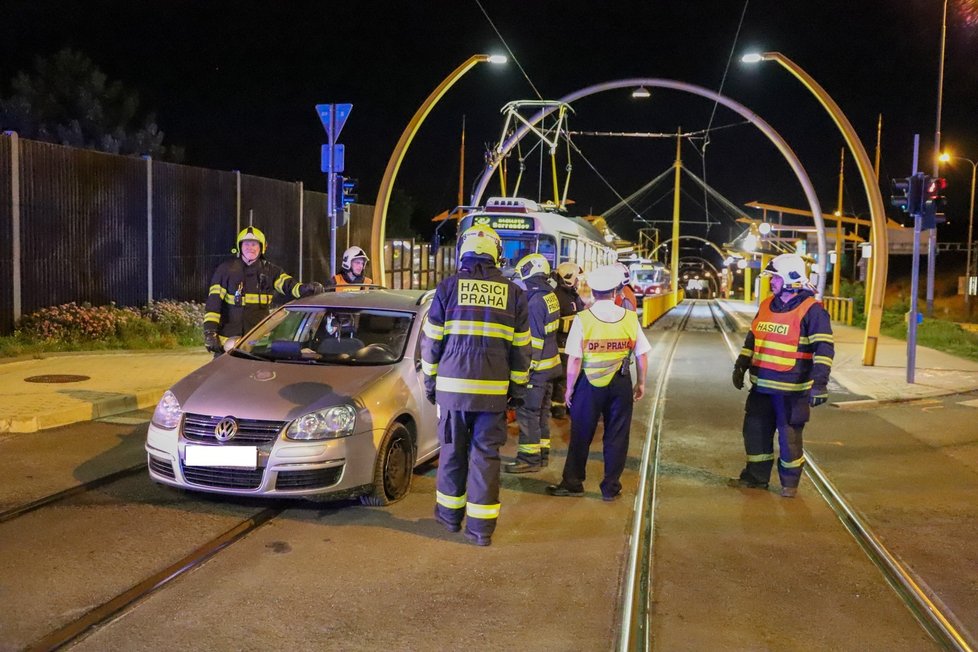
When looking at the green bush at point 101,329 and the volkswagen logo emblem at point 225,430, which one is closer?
the volkswagen logo emblem at point 225,430

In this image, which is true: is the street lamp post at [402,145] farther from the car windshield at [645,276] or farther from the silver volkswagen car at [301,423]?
the car windshield at [645,276]

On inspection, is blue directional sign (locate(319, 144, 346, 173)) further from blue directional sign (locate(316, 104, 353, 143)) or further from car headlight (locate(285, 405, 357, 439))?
car headlight (locate(285, 405, 357, 439))

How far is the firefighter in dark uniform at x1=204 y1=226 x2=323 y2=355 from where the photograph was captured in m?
8.96

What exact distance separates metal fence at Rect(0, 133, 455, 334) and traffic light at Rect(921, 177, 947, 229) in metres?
13.9

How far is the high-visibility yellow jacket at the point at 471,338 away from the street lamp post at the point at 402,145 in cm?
1282

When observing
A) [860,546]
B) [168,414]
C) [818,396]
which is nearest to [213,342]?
[168,414]

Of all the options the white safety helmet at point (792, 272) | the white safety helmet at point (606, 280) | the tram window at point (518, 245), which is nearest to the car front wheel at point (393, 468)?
the white safety helmet at point (606, 280)

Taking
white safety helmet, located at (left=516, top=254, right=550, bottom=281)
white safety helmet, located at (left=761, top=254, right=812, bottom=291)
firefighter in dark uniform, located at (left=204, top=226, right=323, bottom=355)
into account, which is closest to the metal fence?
firefighter in dark uniform, located at (left=204, top=226, right=323, bottom=355)

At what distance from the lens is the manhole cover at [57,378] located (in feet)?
36.6

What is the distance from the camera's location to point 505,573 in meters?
5.21

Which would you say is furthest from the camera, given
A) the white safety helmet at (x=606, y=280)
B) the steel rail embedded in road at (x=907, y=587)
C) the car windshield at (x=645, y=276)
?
the car windshield at (x=645, y=276)

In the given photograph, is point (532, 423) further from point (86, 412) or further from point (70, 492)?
point (86, 412)

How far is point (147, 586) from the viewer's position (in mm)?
4801

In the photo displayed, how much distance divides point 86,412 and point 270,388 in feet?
13.6
